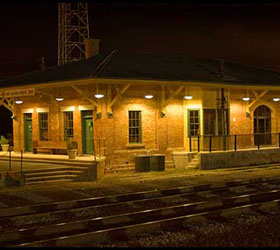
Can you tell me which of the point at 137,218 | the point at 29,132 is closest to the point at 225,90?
the point at 29,132

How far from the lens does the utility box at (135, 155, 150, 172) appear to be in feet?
62.3

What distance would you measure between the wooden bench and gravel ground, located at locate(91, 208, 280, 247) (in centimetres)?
1204

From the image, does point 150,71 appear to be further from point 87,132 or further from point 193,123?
point 87,132

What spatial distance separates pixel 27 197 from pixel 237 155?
11.3 m

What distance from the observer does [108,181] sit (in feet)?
54.1

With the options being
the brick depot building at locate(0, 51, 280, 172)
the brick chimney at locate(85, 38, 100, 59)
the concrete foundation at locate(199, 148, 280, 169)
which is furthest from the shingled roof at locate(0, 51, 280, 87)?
the concrete foundation at locate(199, 148, 280, 169)

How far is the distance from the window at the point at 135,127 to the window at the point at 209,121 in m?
3.55

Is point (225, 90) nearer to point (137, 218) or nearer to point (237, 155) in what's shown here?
point (237, 155)

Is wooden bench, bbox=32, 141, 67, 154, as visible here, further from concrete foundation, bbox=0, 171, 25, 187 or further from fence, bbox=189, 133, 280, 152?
fence, bbox=189, 133, 280, 152

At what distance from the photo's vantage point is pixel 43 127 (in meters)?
21.8

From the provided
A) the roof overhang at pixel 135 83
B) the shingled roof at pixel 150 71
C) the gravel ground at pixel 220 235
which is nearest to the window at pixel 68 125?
the roof overhang at pixel 135 83

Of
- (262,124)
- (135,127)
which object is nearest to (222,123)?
(262,124)

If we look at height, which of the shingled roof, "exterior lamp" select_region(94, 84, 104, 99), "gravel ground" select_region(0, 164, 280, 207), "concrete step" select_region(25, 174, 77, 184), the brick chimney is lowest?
"gravel ground" select_region(0, 164, 280, 207)

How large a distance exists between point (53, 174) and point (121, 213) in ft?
22.9
